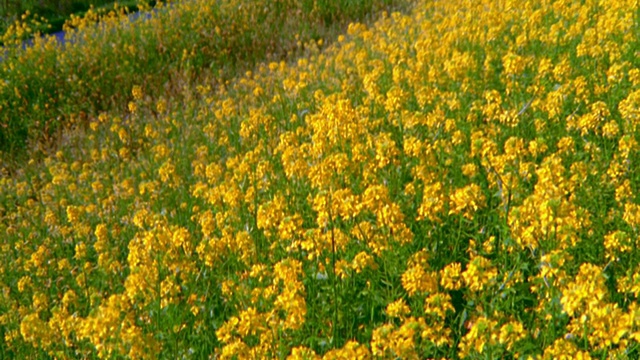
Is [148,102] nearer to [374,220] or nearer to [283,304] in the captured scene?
[374,220]

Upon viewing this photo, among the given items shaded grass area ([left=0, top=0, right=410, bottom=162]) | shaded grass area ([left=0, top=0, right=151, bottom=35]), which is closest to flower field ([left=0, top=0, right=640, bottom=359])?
shaded grass area ([left=0, top=0, right=410, bottom=162])

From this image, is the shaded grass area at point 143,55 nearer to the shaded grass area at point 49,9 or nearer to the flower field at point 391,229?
the flower field at point 391,229

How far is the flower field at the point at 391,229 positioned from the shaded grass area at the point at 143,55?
90.7 inches

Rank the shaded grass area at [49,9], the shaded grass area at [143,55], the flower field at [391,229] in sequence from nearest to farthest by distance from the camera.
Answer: the flower field at [391,229] → the shaded grass area at [143,55] → the shaded grass area at [49,9]

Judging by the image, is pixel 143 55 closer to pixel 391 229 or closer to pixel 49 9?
pixel 391 229

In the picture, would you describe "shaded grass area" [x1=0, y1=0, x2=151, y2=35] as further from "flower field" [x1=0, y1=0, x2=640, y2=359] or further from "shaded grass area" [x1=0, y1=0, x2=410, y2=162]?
"flower field" [x1=0, y1=0, x2=640, y2=359]

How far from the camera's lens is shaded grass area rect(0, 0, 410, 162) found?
8734 mm

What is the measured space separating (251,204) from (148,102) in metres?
4.45

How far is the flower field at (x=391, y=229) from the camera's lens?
2.74 metres

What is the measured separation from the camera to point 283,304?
2.77m

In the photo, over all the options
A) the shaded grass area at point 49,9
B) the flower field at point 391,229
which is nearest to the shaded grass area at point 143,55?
the flower field at point 391,229

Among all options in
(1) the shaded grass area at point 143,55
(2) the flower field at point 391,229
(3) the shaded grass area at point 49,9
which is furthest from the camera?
(3) the shaded grass area at point 49,9

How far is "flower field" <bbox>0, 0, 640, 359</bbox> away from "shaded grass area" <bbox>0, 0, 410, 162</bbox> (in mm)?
2305

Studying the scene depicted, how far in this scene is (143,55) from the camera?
965cm
